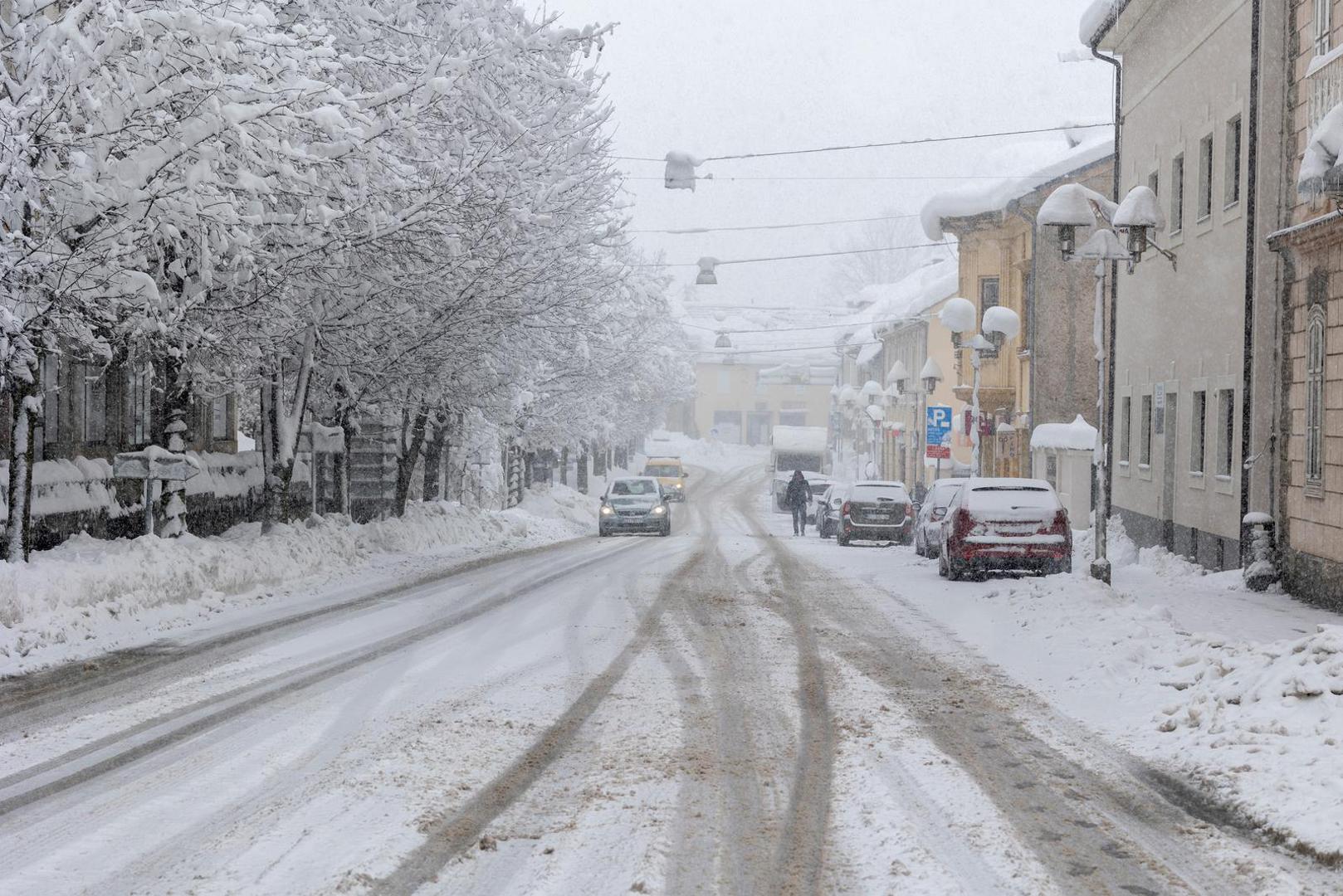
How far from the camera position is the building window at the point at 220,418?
32.8 metres

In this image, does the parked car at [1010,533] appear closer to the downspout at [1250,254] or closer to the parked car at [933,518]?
the downspout at [1250,254]

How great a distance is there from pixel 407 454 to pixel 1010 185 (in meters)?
19.4

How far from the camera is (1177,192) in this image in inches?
1011

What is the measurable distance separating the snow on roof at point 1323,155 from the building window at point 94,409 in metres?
17.1

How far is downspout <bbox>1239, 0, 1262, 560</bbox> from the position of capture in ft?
65.9

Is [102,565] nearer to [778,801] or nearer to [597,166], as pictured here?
[778,801]

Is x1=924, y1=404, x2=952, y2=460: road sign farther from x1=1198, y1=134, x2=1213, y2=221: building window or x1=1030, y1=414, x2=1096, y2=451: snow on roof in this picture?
x1=1198, y1=134, x2=1213, y2=221: building window

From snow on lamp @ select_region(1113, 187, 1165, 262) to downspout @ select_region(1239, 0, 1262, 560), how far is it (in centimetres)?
300

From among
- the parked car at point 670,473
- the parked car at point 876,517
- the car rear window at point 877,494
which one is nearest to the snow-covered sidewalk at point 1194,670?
the parked car at point 876,517

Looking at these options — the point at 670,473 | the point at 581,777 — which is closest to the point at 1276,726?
the point at 581,777

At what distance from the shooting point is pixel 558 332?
26.3 m

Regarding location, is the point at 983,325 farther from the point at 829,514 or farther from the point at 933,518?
the point at 829,514

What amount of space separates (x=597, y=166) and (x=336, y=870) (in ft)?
61.7

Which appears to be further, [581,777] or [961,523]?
[961,523]
